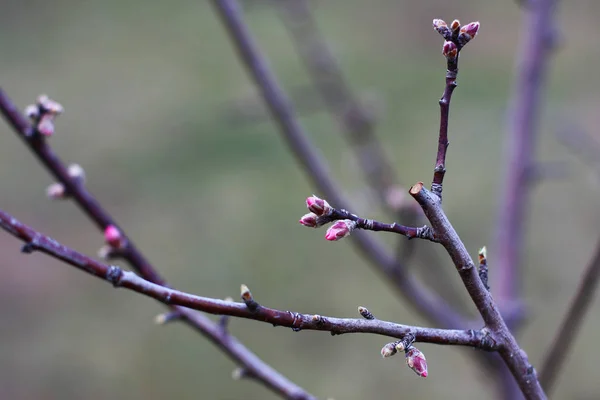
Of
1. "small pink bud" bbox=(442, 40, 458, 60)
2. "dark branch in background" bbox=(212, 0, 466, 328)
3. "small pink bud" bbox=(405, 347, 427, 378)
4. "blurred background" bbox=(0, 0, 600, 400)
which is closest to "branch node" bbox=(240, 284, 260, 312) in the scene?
"small pink bud" bbox=(405, 347, 427, 378)

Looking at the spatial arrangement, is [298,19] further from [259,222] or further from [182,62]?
[182,62]

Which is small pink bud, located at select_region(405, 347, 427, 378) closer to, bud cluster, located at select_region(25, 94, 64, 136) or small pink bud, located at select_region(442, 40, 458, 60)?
small pink bud, located at select_region(442, 40, 458, 60)

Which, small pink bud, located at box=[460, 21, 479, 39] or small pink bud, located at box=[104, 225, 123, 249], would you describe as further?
small pink bud, located at box=[104, 225, 123, 249]

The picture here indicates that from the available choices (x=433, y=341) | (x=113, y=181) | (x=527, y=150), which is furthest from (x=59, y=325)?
(x=433, y=341)

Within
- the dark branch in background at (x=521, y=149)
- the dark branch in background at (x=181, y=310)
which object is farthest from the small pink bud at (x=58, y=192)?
the dark branch in background at (x=521, y=149)

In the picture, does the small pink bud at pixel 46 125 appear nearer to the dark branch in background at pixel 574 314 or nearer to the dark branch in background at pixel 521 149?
the dark branch in background at pixel 574 314

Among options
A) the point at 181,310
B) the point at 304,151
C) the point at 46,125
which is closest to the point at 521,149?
the point at 304,151

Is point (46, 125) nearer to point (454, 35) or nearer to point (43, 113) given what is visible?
point (43, 113)
